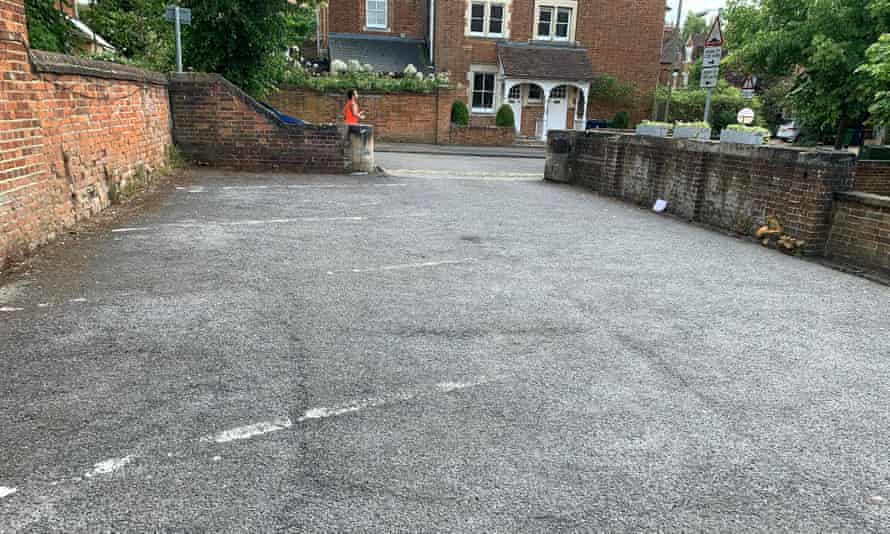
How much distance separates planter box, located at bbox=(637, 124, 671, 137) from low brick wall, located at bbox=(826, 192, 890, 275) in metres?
4.42

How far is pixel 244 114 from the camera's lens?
13.4 meters

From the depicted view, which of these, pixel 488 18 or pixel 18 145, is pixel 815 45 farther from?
pixel 488 18

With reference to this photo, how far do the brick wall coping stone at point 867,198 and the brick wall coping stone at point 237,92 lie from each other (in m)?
10.0

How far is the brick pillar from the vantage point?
218 inches

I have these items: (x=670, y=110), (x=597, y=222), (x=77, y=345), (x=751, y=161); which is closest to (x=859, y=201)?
(x=751, y=161)

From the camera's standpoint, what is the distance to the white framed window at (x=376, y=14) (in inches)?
1296

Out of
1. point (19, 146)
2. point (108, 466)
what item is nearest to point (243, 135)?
point (19, 146)

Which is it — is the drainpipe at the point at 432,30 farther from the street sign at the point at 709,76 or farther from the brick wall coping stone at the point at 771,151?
the brick wall coping stone at the point at 771,151

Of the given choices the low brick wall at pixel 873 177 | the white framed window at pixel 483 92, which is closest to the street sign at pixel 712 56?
the low brick wall at pixel 873 177

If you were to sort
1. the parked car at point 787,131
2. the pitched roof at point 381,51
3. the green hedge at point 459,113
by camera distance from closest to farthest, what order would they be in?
the green hedge at point 459,113
the pitched roof at point 381,51
the parked car at point 787,131

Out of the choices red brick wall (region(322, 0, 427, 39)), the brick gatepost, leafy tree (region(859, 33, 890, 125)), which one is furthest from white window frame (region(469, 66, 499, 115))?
the brick gatepost

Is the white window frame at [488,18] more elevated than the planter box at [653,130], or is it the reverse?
the white window frame at [488,18]

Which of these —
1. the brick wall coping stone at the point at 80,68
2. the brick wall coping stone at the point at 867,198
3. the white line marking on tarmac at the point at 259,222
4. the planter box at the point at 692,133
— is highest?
the brick wall coping stone at the point at 80,68

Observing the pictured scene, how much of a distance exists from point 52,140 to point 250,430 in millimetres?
5177
